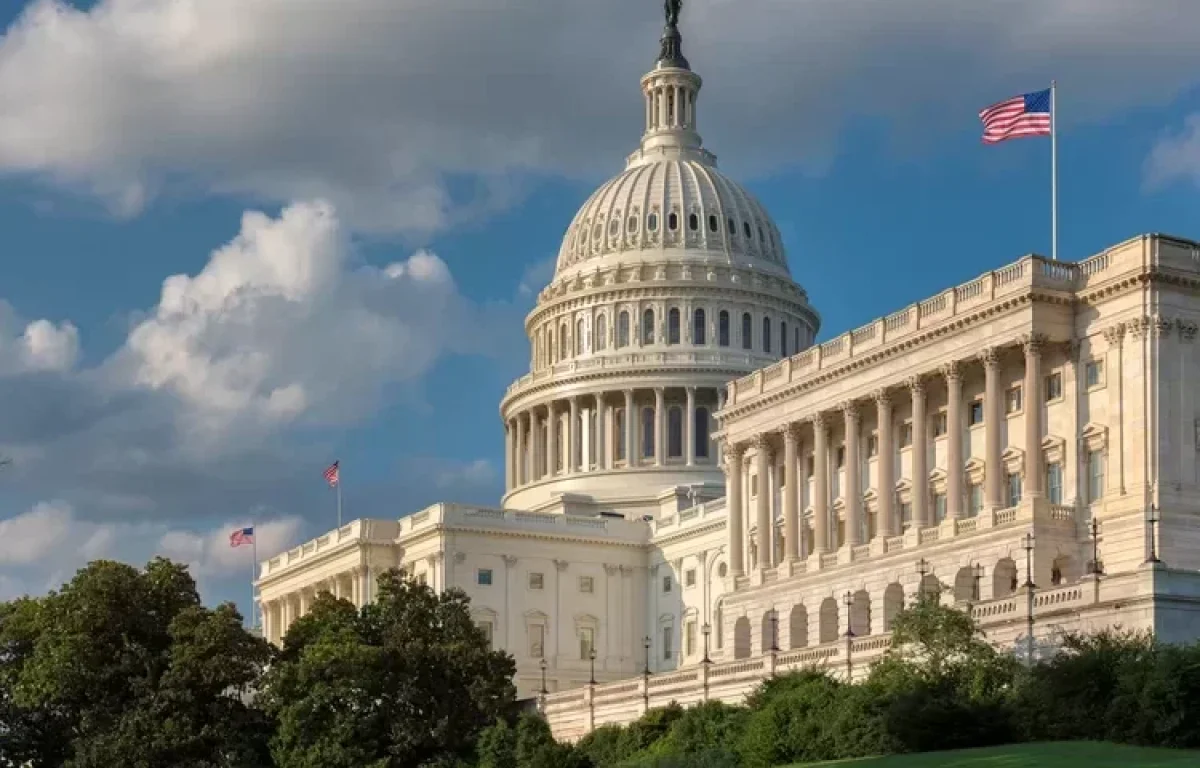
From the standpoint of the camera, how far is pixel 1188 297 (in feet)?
318

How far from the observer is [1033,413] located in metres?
101

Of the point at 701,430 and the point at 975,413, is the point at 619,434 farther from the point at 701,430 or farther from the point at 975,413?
the point at 975,413

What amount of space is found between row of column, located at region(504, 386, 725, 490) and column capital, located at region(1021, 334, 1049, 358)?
7459 cm

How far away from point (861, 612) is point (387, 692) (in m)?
28.6

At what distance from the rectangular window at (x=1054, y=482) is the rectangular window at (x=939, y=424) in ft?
25.9

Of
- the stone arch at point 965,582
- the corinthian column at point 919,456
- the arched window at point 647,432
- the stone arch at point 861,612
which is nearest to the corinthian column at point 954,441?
the corinthian column at point 919,456

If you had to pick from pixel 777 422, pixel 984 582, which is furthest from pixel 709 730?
pixel 777 422

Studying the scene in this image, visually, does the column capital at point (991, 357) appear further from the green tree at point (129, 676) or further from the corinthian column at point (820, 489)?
the green tree at point (129, 676)

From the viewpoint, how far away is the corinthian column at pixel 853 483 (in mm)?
112812

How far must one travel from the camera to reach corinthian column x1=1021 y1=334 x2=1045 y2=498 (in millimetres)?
100125

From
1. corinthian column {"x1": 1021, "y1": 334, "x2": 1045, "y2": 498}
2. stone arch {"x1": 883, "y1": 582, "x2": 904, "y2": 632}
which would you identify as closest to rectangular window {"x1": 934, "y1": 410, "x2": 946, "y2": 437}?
stone arch {"x1": 883, "y1": 582, "x2": 904, "y2": 632}

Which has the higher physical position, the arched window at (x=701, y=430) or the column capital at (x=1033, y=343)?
the arched window at (x=701, y=430)

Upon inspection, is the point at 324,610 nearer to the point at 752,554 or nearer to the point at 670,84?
the point at 752,554

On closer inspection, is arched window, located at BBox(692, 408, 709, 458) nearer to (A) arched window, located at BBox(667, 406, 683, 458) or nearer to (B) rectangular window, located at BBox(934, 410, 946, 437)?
(A) arched window, located at BBox(667, 406, 683, 458)
